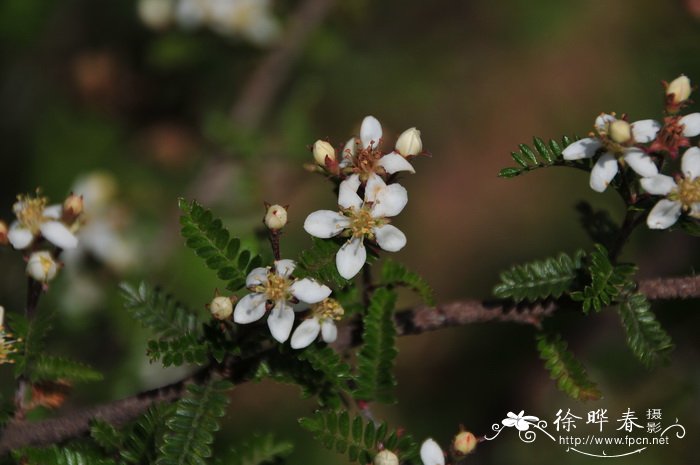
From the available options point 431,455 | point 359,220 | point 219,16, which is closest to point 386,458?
point 431,455

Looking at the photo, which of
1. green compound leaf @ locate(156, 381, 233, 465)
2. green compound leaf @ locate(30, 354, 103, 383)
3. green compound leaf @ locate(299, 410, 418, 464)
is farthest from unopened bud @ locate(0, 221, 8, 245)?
green compound leaf @ locate(299, 410, 418, 464)

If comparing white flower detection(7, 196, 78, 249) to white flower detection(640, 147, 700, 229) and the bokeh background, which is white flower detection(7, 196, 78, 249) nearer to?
the bokeh background

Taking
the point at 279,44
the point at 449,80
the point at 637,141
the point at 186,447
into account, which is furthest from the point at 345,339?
the point at 449,80

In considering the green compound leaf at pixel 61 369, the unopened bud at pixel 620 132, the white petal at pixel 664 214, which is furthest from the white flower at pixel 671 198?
the green compound leaf at pixel 61 369

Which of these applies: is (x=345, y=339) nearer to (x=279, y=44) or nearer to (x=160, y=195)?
(x=279, y=44)

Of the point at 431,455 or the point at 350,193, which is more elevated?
the point at 350,193

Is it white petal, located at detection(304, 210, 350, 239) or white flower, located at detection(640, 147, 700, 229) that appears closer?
white flower, located at detection(640, 147, 700, 229)

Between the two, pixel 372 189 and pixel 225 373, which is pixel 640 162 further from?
pixel 225 373
